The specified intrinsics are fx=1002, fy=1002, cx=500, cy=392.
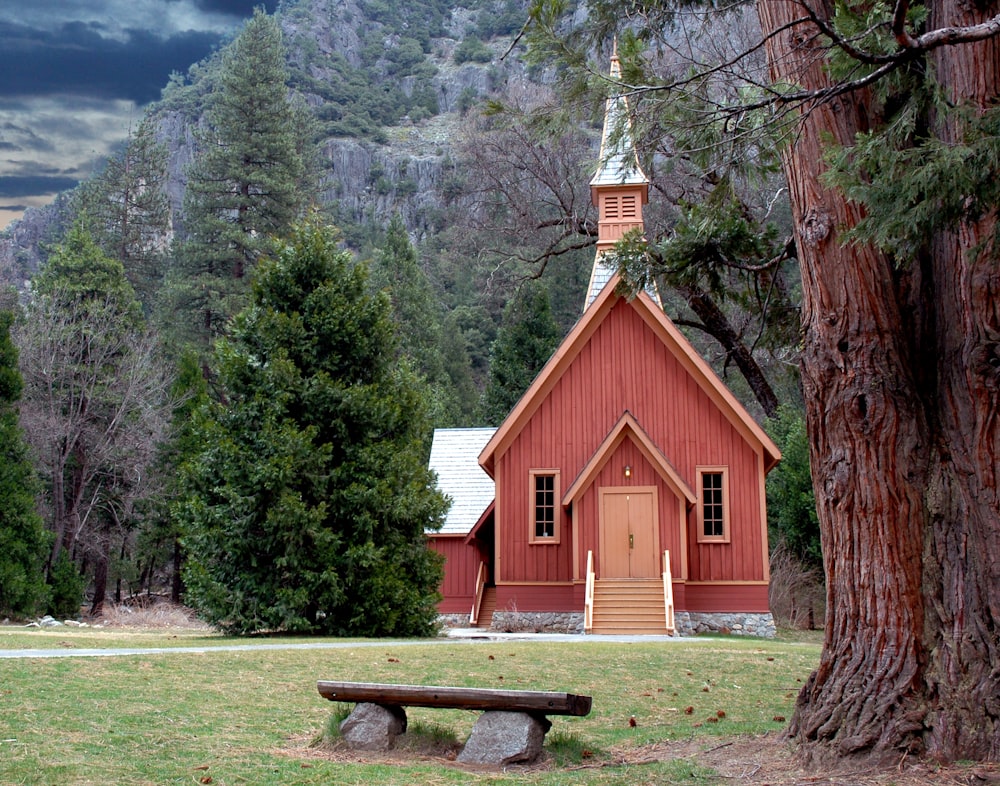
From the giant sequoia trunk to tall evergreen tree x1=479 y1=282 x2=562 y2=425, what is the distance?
3280 cm

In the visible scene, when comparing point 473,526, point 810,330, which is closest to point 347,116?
point 473,526

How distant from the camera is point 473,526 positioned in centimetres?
2494

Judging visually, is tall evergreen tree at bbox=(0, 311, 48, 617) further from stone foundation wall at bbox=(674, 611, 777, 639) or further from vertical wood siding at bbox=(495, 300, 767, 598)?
stone foundation wall at bbox=(674, 611, 777, 639)

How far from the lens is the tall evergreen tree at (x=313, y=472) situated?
16250 mm

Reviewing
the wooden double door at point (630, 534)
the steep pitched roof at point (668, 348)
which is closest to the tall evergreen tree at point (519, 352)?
the steep pitched roof at point (668, 348)

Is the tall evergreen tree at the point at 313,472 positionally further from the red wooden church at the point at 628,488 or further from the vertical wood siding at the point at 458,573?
the vertical wood siding at the point at 458,573

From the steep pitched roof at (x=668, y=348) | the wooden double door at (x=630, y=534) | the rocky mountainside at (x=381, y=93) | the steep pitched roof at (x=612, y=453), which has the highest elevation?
the rocky mountainside at (x=381, y=93)

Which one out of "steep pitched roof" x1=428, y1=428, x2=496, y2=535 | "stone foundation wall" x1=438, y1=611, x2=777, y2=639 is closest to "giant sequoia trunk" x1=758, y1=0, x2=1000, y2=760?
"stone foundation wall" x1=438, y1=611, x2=777, y2=639

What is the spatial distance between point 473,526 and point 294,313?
938 cm

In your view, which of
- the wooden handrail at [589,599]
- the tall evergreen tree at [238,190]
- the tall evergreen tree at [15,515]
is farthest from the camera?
the tall evergreen tree at [238,190]

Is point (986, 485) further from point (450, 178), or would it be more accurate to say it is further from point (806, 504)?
point (450, 178)

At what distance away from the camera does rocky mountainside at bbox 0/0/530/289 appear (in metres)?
113

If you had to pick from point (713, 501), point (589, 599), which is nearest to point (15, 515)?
point (589, 599)

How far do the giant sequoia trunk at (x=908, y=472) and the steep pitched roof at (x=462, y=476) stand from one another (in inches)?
753
